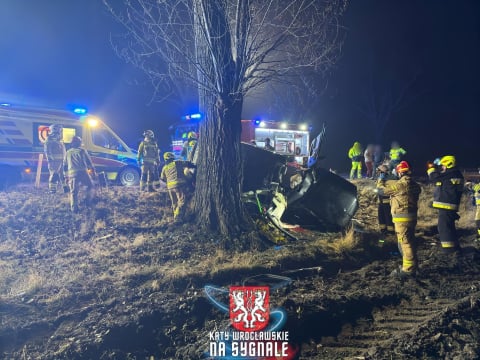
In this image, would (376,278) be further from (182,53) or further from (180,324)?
(182,53)

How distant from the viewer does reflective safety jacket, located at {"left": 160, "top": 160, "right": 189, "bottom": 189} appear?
25.0ft

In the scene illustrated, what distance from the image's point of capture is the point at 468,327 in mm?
3812

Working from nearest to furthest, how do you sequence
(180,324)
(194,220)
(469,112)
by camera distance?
(180,324) → (194,220) → (469,112)

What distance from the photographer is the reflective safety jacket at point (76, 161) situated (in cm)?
777

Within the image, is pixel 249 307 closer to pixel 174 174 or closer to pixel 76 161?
pixel 174 174

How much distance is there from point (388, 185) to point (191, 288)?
3433 millimetres

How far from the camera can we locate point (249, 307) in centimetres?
436

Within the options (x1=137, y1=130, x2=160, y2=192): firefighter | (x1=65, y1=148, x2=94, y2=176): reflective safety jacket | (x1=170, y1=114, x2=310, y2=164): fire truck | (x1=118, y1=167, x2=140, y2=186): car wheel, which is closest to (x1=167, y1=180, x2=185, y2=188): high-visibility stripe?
(x1=65, y1=148, x2=94, y2=176): reflective safety jacket

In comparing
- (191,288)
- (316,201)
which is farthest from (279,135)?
(191,288)

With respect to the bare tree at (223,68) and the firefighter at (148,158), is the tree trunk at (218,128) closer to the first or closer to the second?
the bare tree at (223,68)

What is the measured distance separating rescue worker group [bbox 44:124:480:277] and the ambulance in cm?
106

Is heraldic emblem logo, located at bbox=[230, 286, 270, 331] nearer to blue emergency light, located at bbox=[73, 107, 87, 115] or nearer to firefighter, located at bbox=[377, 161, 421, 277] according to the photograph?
firefighter, located at bbox=[377, 161, 421, 277]

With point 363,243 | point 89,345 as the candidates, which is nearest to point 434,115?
point 363,243

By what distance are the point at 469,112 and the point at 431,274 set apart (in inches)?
1217
